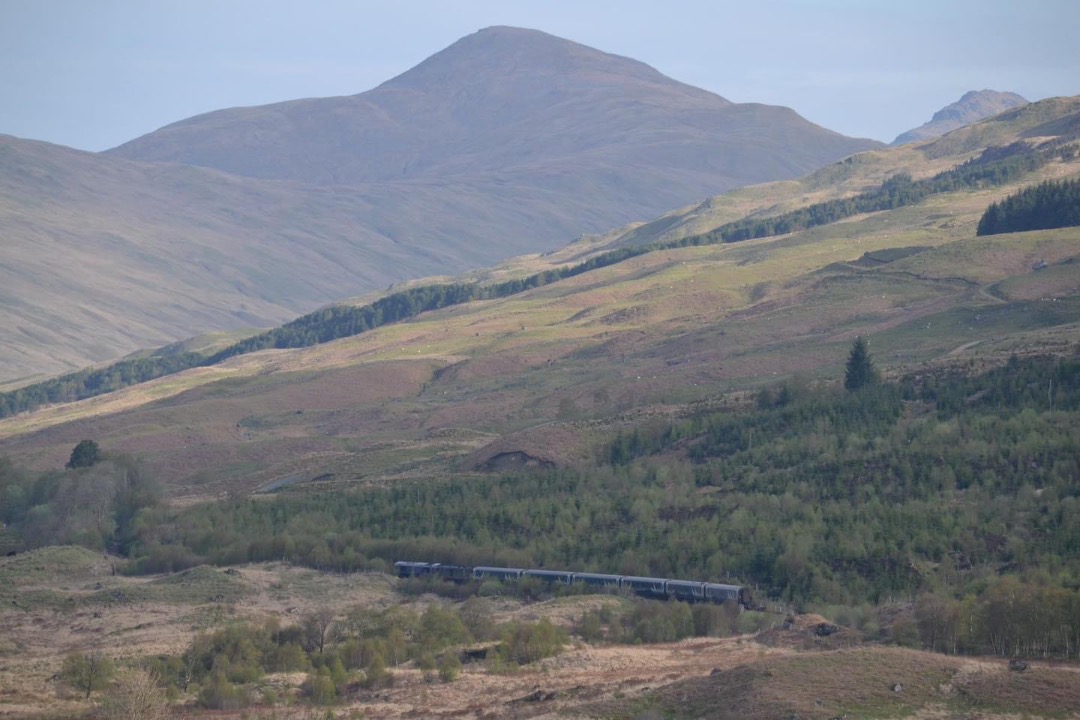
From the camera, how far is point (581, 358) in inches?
5027

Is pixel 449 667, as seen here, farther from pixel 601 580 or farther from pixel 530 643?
pixel 601 580

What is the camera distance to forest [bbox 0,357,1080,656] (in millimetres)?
51312

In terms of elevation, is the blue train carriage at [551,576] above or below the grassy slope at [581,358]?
below

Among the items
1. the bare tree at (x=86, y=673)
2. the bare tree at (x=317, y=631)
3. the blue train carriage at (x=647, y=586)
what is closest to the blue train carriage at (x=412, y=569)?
the blue train carriage at (x=647, y=586)

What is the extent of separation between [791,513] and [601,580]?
972 centimetres

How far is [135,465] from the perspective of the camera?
288 feet

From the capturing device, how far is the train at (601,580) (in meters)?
51.1

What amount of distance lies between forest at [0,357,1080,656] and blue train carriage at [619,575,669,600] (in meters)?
2.43

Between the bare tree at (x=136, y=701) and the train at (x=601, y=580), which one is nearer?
the bare tree at (x=136, y=701)

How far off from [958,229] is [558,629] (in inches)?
4422

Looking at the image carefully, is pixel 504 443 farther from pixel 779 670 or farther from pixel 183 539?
pixel 779 670

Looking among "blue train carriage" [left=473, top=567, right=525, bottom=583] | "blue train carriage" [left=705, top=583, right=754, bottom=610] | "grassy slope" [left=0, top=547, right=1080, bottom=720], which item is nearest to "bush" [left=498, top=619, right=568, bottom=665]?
"grassy slope" [left=0, top=547, right=1080, bottom=720]

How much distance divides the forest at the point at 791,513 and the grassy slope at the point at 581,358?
8813 millimetres

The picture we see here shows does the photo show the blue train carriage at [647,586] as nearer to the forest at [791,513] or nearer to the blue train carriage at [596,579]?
the blue train carriage at [596,579]
